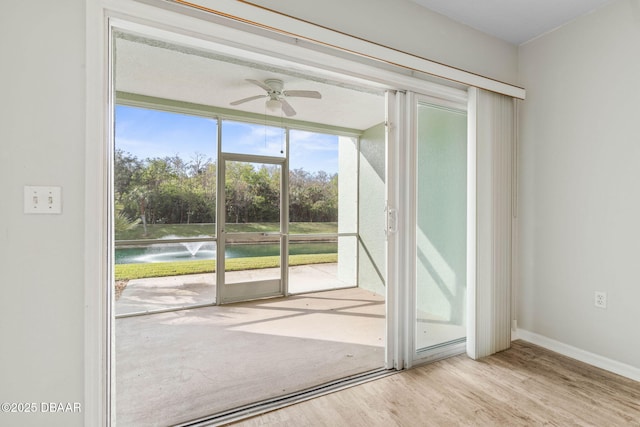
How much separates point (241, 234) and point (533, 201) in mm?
→ 3366

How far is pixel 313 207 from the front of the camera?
15.2ft

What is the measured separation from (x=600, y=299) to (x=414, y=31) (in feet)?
8.28

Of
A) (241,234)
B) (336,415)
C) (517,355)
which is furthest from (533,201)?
(241,234)

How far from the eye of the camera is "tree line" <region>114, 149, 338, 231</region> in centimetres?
350

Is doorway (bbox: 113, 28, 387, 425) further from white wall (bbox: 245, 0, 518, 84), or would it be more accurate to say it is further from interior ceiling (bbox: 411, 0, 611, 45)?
interior ceiling (bbox: 411, 0, 611, 45)

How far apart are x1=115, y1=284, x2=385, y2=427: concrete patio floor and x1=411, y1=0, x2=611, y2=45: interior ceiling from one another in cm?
283

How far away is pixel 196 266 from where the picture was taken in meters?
3.97

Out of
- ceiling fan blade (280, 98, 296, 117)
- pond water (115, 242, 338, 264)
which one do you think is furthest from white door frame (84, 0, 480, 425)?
pond water (115, 242, 338, 264)

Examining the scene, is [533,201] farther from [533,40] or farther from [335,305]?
[335,305]

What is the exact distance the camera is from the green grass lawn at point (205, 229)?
11.7 feet

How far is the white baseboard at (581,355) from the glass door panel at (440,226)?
27.9 inches

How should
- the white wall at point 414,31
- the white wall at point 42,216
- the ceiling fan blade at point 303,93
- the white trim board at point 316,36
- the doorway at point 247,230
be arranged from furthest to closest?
the doorway at point 247,230, the ceiling fan blade at point 303,93, the white wall at point 414,31, the white trim board at point 316,36, the white wall at point 42,216

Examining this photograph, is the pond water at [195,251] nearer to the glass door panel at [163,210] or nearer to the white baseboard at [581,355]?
the glass door panel at [163,210]

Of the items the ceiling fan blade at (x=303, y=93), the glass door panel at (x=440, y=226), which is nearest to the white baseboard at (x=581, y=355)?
the glass door panel at (x=440, y=226)
